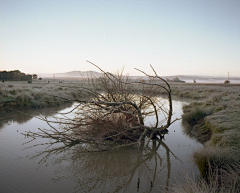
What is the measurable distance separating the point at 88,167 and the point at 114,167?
63 cm

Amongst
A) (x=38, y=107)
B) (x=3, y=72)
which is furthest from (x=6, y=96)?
(x=3, y=72)

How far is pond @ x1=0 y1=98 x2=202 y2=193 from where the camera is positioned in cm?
377

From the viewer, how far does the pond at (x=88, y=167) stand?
12.4 ft

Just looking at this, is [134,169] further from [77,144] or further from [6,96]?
[6,96]

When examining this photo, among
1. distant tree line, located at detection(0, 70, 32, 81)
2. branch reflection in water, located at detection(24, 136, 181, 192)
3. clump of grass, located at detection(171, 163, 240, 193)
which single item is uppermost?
distant tree line, located at detection(0, 70, 32, 81)

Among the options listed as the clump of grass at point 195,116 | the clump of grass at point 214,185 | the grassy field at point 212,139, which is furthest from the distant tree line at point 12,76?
the clump of grass at point 214,185

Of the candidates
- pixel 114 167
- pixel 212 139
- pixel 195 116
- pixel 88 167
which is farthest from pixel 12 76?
pixel 212 139

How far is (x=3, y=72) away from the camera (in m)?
46.2

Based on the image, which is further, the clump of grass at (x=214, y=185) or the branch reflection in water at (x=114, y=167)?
the branch reflection in water at (x=114, y=167)

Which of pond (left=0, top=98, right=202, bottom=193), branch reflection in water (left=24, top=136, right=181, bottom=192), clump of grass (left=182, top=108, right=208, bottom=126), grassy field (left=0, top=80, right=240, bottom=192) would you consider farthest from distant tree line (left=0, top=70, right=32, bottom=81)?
branch reflection in water (left=24, top=136, right=181, bottom=192)

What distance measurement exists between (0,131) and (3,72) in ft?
151

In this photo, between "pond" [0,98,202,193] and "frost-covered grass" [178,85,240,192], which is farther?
"pond" [0,98,202,193]

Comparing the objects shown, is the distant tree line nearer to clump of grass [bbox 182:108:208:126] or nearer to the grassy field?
the grassy field

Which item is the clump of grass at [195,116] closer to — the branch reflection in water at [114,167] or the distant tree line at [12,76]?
the branch reflection in water at [114,167]
